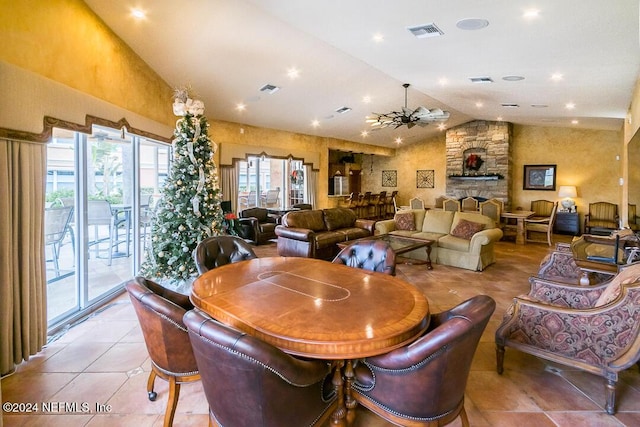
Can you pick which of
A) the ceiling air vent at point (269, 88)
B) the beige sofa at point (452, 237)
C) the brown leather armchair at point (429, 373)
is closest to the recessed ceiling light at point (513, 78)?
the beige sofa at point (452, 237)

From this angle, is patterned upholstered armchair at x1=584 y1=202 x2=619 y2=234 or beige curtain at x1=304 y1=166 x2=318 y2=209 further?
beige curtain at x1=304 y1=166 x2=318 y2=209

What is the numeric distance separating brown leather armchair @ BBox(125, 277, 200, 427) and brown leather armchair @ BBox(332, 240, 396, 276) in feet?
5.22

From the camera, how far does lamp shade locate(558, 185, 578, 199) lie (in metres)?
9.12

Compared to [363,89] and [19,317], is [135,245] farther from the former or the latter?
[363,89]

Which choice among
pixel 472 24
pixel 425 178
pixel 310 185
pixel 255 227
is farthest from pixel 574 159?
pixel 255 227

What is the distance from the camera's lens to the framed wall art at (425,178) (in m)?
12.4

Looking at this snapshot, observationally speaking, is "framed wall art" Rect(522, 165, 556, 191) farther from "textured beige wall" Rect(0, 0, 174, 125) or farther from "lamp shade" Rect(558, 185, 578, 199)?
"textured beige wall" Rect(0, 0, 174, 125)

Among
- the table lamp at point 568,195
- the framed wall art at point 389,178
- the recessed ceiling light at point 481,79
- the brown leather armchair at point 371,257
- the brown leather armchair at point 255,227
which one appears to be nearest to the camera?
the brown leather armchair at point 371,257

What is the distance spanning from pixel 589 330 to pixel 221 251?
2.91 m

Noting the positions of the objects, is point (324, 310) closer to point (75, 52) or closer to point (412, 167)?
point (75, 52)

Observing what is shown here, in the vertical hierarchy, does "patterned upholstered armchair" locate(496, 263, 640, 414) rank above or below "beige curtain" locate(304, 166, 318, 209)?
below

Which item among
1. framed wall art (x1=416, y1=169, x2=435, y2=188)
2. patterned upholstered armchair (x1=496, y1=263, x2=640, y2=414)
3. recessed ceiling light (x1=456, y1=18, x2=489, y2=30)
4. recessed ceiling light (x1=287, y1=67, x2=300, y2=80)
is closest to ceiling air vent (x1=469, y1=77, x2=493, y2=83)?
recessed ceiling light (x1=456, y1=18, x2=489, y2=30)

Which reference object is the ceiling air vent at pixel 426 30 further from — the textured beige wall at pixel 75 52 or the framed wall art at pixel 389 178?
the framed wall art at pixel 389 178

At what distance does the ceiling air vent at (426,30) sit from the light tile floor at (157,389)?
126 inches
